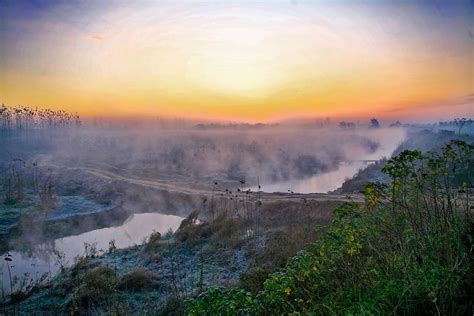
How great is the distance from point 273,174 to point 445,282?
41286 mm

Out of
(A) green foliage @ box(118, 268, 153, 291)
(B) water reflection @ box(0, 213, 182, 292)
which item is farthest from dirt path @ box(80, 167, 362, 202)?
(A) green foliage @ box(118, 268, 153, 291)

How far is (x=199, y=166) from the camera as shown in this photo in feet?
153

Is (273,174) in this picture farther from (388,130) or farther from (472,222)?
(388,130)

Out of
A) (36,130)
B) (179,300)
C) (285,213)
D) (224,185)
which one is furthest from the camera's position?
(36,130)

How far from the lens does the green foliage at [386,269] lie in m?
3.85

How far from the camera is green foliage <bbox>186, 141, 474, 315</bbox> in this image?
3848mm

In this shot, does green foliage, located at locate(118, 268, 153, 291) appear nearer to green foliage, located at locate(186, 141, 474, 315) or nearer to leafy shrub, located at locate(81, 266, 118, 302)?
leafy shrub, located at locate(81, 266, 118, 302)

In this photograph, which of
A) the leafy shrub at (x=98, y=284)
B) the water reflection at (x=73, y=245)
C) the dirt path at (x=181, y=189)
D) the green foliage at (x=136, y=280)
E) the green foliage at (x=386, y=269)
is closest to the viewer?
the green foliage at (x=386, y=269)

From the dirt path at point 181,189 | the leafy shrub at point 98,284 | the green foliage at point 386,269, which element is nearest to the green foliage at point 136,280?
the leafy shrub at point 98,284

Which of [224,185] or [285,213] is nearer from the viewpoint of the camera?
[285,213]

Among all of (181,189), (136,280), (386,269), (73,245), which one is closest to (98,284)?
(136,280)

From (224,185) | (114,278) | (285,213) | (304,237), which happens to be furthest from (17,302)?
(224,185)

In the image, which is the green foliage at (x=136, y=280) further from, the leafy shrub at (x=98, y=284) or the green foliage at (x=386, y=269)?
the green foliage at (x=386, y=269)

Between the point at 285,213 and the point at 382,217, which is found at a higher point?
the point at 382,217
